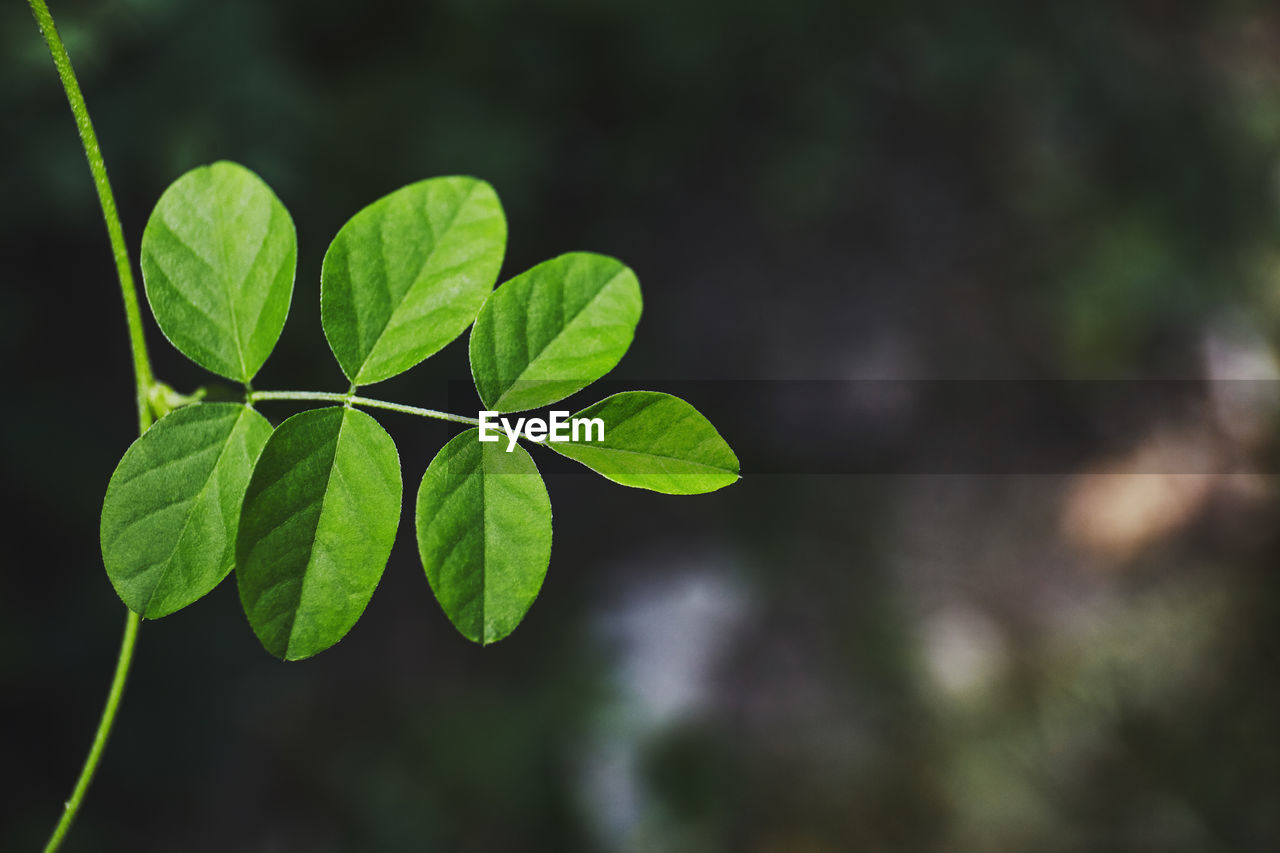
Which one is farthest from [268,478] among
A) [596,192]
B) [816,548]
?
[816,548]

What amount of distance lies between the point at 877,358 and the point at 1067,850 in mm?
2023

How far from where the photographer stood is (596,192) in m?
2.98

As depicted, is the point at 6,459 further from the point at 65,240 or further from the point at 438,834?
the point at 438,834

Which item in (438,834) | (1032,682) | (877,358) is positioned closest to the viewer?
(438,834)

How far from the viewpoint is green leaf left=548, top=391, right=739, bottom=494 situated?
0.62 metres

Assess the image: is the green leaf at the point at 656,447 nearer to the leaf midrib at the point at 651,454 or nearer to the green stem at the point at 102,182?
the leaf midrib at the point at 651,454

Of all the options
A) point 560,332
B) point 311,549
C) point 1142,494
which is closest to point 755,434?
point 1142,494

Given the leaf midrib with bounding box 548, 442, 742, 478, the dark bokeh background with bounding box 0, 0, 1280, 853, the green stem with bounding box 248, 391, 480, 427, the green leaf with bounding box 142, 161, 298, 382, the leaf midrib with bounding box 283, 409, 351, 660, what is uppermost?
the dark bokeh background with bounding box 0, 0, 1280, 853

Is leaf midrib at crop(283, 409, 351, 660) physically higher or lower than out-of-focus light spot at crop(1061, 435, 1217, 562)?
lower

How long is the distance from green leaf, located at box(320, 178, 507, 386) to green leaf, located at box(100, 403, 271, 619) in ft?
0.35

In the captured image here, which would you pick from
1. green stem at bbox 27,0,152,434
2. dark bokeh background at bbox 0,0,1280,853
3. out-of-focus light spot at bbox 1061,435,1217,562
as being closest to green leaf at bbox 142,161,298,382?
green stem at bbox 27,0,152,434

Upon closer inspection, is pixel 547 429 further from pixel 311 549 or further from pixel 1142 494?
pixel 1142 494

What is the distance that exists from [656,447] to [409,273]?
247 millimetres

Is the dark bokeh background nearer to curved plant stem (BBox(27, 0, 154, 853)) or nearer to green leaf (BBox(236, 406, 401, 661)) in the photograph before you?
curved plant stem (BBox(27, 0, 154, 853))
